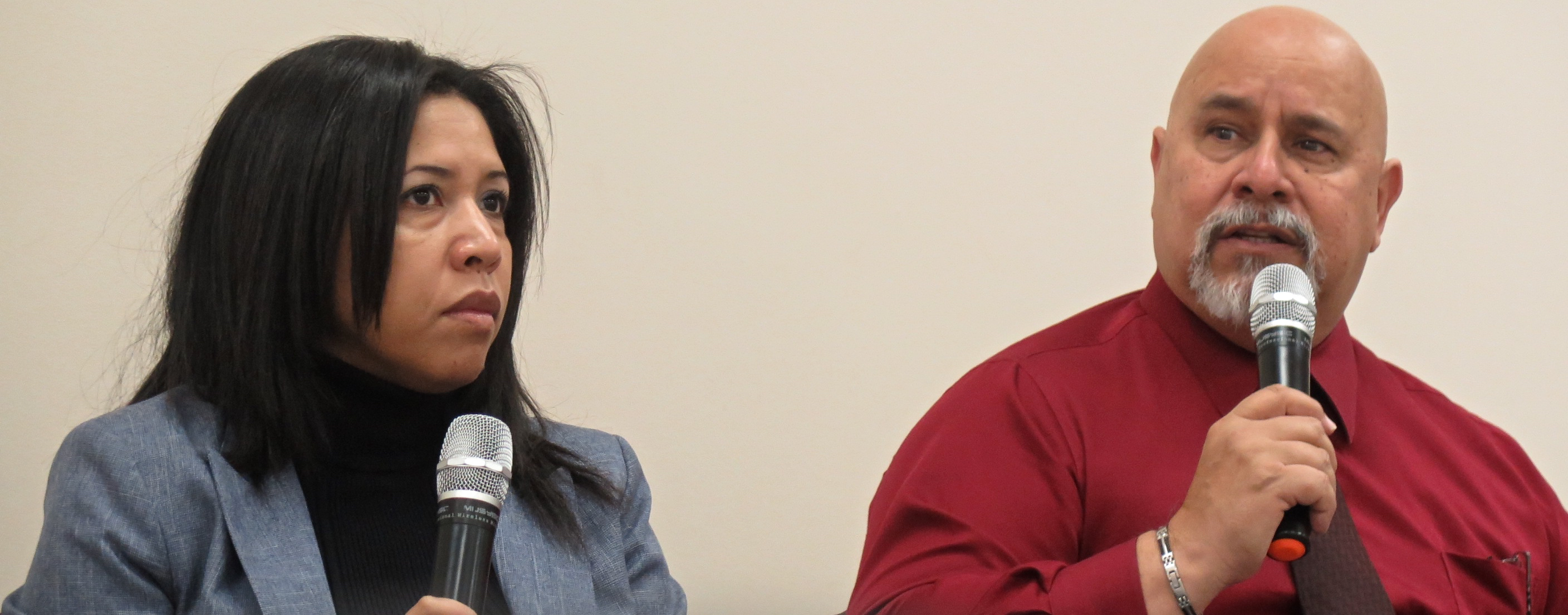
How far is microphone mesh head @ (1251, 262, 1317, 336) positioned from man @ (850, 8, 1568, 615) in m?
0.12

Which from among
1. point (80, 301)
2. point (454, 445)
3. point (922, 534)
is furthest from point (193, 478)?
point (80, 301)

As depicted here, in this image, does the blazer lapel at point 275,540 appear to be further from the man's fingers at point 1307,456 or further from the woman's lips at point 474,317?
the man's fingers at point 1307,456

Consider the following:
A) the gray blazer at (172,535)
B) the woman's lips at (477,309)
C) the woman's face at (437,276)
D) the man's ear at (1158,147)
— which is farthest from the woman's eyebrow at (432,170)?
the man's ear at (1158,147)

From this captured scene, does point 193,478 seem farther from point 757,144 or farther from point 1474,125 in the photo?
point 1474,125

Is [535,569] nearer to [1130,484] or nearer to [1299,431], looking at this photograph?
[1130,484]

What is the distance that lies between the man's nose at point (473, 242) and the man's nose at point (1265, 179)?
975mm

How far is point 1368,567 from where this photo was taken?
1677mm

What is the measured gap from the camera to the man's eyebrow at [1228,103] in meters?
1.90

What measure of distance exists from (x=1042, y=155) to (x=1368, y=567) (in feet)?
3.82

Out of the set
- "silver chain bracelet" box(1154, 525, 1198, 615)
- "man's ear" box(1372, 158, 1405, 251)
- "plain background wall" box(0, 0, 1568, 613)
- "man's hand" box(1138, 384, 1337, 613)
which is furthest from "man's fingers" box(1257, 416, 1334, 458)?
"plain background wall" box(0, 0, 1568, 613)

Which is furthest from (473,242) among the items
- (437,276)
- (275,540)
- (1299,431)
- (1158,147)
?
(1158,147)

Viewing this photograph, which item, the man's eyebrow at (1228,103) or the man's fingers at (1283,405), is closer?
the man's fingers at (1283,405)

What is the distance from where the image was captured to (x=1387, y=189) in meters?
2.12

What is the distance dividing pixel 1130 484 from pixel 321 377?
1.01 metres
